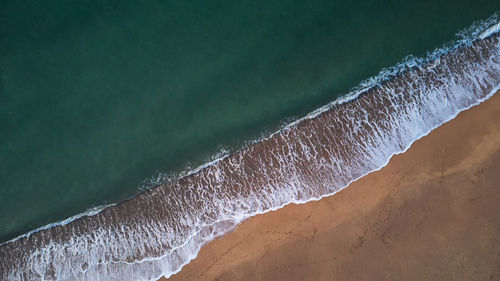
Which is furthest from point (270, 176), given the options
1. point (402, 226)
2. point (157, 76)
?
point (157, 76)

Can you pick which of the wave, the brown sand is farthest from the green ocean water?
the brown sand

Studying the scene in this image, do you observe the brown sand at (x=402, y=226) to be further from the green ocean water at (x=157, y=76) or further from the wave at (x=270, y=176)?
the green ocean water at (x=157, y=76)

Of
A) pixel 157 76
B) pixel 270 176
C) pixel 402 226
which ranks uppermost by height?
pixel 157 76

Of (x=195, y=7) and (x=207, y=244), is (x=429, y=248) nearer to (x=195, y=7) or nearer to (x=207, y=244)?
(x=207, y=244)

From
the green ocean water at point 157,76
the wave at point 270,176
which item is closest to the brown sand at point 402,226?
the wave at point 270,176

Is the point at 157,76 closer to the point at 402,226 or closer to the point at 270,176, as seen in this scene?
the point at 270,176

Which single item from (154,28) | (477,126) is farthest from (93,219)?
(477,126)

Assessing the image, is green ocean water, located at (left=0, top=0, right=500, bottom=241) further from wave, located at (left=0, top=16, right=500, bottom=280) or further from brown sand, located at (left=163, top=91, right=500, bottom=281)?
brown sand, located at (left=163, top=91, right=500, bottom=281)
